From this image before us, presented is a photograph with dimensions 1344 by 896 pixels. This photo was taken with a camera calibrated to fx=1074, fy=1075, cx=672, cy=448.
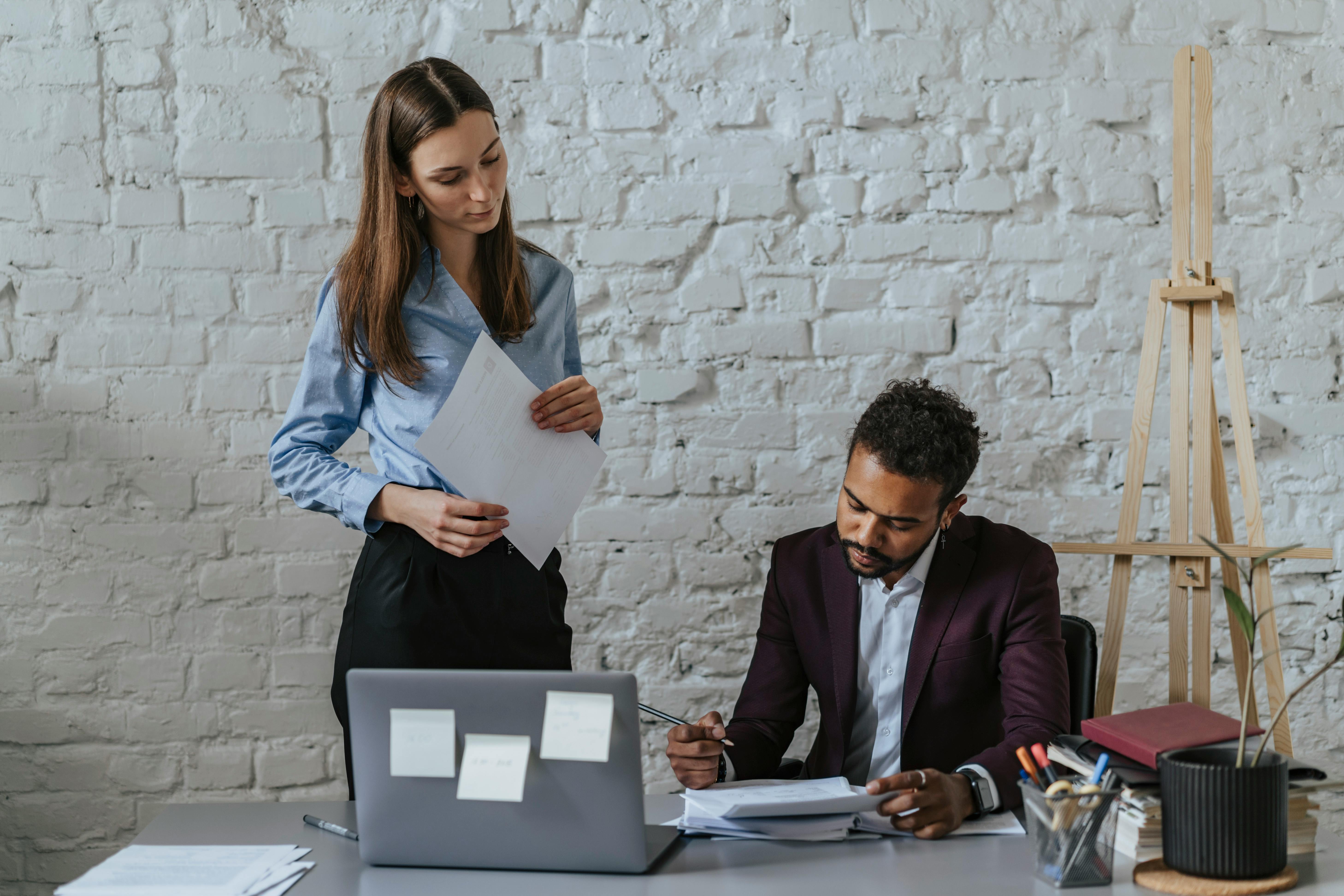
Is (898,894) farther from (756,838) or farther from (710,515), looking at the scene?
(710,515)

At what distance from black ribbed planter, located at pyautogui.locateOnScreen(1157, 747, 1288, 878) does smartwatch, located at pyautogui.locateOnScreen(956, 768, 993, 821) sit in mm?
244

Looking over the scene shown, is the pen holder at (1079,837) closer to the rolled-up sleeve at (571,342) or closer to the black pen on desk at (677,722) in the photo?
the black pen on desk at (677,722)

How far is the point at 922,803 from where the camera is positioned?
1.29 meters

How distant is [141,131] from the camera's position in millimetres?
2232

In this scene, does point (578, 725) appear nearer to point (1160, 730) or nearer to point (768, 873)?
point (768, 873)

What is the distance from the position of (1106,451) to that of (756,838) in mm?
1427

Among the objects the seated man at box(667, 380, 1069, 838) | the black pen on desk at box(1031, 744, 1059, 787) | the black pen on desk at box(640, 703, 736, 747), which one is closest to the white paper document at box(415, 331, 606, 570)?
the black pen on desk at box(640, 703, 736, 747)

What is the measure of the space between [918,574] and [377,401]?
0.93 metres

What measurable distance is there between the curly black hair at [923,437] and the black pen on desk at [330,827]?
0.92 meters

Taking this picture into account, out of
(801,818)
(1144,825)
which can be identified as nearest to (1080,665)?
(1144,825)

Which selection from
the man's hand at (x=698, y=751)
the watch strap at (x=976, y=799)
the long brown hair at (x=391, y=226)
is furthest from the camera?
the long brown hair at (x=391, y=226)

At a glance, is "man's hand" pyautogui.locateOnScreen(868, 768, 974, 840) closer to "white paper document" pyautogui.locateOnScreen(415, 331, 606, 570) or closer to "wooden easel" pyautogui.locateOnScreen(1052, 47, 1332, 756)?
"white paper document" pyautogui.locateOnScreen(415, 331, 606, 570)

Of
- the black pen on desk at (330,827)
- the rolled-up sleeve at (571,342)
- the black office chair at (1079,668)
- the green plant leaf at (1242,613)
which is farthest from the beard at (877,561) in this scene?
the black pen on desk at (330,827)

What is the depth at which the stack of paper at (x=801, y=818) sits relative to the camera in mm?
1276
